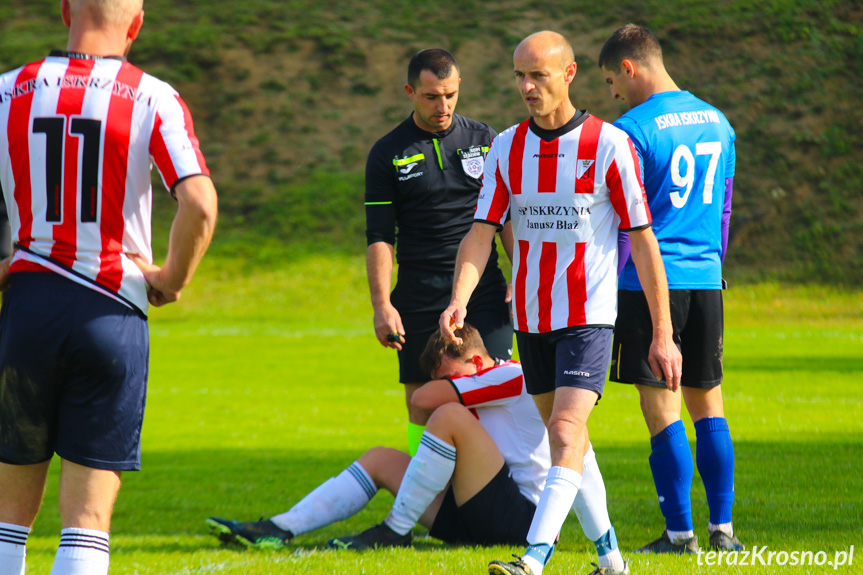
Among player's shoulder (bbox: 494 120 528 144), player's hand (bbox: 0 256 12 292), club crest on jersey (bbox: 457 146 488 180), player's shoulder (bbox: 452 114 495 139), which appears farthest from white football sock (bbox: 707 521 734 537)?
player's hand (bbox: 0 256 12 292)

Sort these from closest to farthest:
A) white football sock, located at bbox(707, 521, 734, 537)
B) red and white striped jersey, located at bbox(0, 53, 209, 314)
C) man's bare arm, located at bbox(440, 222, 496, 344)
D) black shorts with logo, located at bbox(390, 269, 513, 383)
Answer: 1. red and white striped jersey, located at bbox(0, 53, 209, 314)
2. man's bare arm, located at bbox(440, 222, 496, 344)
3. white football sock, located at bbox(707, 521, 734, 537)
4. black shorts with logo, located at bbox(390, 269, 513, 383)

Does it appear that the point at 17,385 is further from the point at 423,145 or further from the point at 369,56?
the point at 369,56

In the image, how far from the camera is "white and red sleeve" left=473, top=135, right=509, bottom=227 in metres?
4.48

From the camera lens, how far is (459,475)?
5160 millimetres

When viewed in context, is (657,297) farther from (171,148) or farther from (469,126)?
(469,126)

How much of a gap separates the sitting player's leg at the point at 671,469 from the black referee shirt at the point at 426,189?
4.52ft

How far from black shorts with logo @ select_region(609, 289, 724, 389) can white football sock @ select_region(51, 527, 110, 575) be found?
8.53 feet

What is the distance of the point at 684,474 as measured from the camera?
16.3ft

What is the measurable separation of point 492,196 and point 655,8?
35.7m

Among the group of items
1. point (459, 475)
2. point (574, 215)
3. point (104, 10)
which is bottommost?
point (459, 475)

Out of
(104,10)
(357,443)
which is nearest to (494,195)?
(104,10)

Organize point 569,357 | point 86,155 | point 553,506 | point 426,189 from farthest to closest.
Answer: point 426,189 → point 569,357 → point 553,506 → point 86,155

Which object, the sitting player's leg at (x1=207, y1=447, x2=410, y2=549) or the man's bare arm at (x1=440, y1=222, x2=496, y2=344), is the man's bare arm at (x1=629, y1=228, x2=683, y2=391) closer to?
the man's bare arm at (x1=440, y1=222, x2=496, y2=344)

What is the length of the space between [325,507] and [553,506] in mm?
1836
